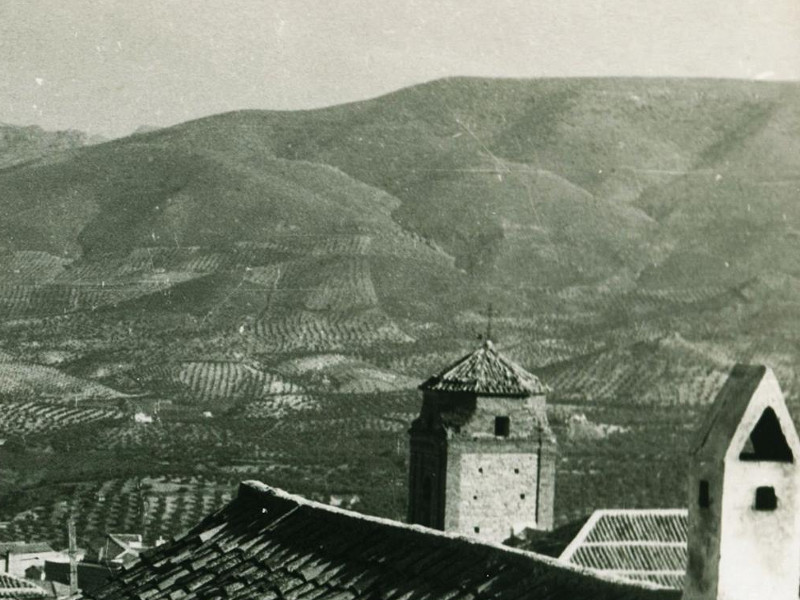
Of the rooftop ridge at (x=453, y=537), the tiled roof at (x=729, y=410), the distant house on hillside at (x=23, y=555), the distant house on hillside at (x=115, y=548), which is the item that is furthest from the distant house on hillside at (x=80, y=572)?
the tiled roof at (x=729, y=410)

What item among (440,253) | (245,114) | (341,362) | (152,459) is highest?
(245,114)

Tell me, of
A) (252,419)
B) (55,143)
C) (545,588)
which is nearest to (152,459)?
(252,419)

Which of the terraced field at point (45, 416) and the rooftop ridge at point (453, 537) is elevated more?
the rooftop ridge at point (453, 537)

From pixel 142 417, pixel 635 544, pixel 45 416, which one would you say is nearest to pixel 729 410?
pixel 635 544

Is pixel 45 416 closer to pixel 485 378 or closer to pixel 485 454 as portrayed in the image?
pixel 485 378

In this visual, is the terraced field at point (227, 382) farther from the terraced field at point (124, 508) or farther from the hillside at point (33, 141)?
the hillside at point (33, 141)

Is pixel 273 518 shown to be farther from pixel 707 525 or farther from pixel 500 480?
pixel 500 480
